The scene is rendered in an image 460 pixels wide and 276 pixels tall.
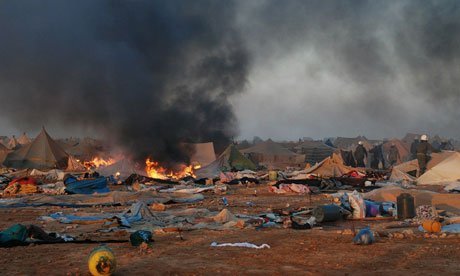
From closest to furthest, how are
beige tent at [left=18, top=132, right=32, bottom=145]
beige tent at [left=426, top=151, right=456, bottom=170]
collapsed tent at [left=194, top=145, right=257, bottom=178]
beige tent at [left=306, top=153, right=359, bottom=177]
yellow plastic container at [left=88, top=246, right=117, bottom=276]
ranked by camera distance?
yellow plastic container at [left=88, top=246, right=117, bottom=276], beige tent at [left=426, top=151, right=456, bottom=170], beige tent at [left=306, top=153, right=359, bottom=177], collapsed tent at [left=194, top=145, right=257, bottom=178], beige tent at [left=18, top=132, right=32, bottom=145]

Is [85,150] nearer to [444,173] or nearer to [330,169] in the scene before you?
[330,169]

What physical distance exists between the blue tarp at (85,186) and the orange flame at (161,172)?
28.4 ft

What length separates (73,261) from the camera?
4.94 metres

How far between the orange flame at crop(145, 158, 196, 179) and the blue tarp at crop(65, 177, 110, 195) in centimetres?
865

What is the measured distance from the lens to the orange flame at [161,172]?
25327 millimetres

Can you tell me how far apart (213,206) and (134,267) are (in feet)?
24.0

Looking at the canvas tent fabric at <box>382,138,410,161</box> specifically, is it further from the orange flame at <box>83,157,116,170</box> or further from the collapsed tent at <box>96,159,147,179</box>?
the orange flame at <box>83,157,116,170</box>

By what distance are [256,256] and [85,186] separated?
12083 millimetres

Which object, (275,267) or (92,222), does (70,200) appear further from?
(275,267)

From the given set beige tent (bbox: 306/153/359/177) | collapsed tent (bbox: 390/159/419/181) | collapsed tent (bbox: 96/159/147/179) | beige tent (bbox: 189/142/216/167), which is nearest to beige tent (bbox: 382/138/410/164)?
collapsed tent (bbox: 390/159/419/181)

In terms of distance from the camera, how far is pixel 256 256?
518 centimetres

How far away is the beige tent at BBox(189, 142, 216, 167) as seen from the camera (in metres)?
29.8

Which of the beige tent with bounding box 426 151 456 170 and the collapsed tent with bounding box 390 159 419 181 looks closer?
the beige tent with bounding box 426 151 456 170

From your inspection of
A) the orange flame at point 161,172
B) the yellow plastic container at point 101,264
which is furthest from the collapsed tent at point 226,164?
the yellow plastic container at point 101,264
